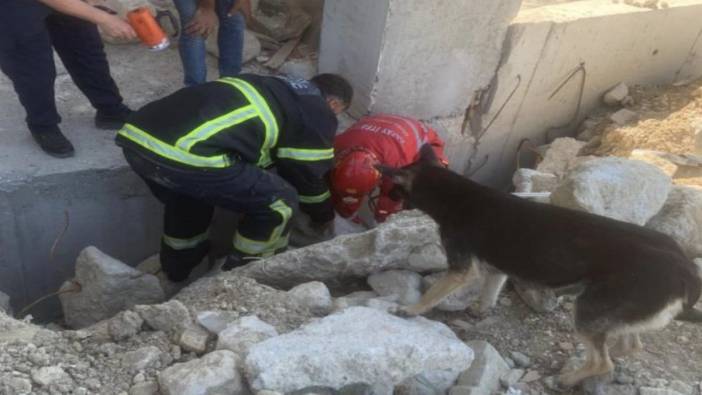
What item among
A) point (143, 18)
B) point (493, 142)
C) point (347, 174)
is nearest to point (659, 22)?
point (493, 142)

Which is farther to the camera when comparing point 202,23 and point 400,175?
point 202,23

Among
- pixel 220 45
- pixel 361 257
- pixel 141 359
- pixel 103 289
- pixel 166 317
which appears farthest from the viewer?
pixel 220 45

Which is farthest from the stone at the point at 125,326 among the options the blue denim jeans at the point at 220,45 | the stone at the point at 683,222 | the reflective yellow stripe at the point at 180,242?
the stone at the point at 683,222

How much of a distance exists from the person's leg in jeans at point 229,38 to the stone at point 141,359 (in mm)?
2545

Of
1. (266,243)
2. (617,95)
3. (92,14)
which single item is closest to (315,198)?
(266,243)

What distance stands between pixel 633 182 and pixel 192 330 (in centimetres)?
261

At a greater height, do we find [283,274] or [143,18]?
[143,18]

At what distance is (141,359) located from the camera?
302cm

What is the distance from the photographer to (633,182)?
156 inches

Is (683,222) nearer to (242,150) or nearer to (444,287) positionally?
(444,287)

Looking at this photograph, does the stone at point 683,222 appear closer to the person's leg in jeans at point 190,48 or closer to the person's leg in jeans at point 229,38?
the person's leg in jeans at point 229,38

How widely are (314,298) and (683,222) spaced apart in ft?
7.43

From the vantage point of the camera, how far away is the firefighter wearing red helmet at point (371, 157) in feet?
15.0

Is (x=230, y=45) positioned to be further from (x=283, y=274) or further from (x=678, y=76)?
(x=678, y=76)
